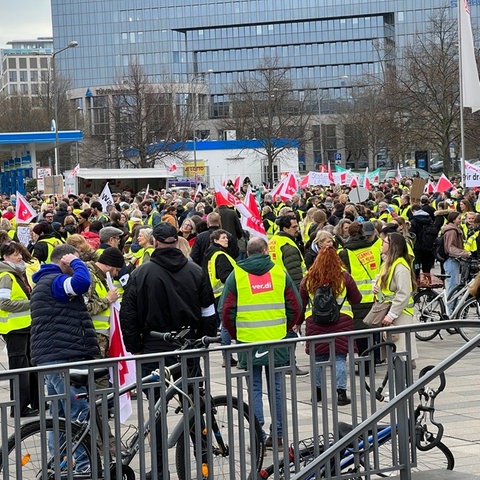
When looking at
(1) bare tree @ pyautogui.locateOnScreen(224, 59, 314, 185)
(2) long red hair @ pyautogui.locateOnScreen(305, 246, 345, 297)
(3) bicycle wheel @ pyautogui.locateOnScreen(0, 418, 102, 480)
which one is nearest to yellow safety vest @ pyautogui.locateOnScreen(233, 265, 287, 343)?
(2) long red hair @ pyautogui.locateOnScreen(305, 246, 345, 297)

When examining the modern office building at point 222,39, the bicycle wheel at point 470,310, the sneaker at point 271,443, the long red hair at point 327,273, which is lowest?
the bicycle wheel at point 470,310

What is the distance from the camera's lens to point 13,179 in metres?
65.1

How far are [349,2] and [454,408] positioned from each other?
407ft

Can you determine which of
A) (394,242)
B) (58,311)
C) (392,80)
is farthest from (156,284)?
(392,80)

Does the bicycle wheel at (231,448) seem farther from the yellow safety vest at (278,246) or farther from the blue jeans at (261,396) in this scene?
the yellow safety vest at (278,246)

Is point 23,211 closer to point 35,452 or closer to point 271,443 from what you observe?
point 271,443

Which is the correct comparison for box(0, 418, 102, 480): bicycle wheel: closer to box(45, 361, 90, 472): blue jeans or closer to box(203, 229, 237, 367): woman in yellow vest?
box(45, 361, 90, 472): blue jeans

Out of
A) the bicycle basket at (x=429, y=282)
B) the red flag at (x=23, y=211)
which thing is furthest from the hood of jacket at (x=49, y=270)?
the red flag at (x=23, y=211)

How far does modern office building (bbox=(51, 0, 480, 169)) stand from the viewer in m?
129

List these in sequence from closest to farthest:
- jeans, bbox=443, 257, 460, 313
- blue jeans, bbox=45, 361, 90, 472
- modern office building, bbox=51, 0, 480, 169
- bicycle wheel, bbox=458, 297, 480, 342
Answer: blue jeans, bbox=45, 361, 90, 472, bicycle wheel, bbox=458, 297, 480, 342, jeans, bbox=443, 257, 460, 313, modern office building, bbox=51, 0, 480, 169

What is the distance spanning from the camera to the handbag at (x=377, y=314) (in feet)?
38.2

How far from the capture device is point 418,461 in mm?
6965

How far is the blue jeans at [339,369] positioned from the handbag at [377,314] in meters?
4.89

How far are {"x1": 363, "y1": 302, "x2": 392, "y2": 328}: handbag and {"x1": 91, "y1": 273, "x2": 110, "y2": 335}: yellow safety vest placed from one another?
3318 millimetres
